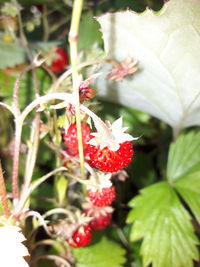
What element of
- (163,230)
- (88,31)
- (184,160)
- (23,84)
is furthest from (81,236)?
(88,31)

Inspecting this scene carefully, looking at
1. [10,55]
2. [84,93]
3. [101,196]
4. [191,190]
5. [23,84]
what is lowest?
[191,190]

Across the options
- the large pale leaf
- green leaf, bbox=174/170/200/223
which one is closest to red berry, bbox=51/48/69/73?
the large pale leaf

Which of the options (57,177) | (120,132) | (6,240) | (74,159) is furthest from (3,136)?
(120,132)

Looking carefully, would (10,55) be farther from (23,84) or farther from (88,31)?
(88,31)

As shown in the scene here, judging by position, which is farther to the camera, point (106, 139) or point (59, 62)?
point (59, 62)

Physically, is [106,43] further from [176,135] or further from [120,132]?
[176,135]

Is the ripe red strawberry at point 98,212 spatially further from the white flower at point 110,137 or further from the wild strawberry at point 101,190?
the white flower at point 110,137

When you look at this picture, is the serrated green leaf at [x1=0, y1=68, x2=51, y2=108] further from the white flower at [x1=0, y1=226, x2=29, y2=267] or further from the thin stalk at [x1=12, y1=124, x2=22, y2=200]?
the white flower at [x1=0, y1=226, x2=29, y2=267]
